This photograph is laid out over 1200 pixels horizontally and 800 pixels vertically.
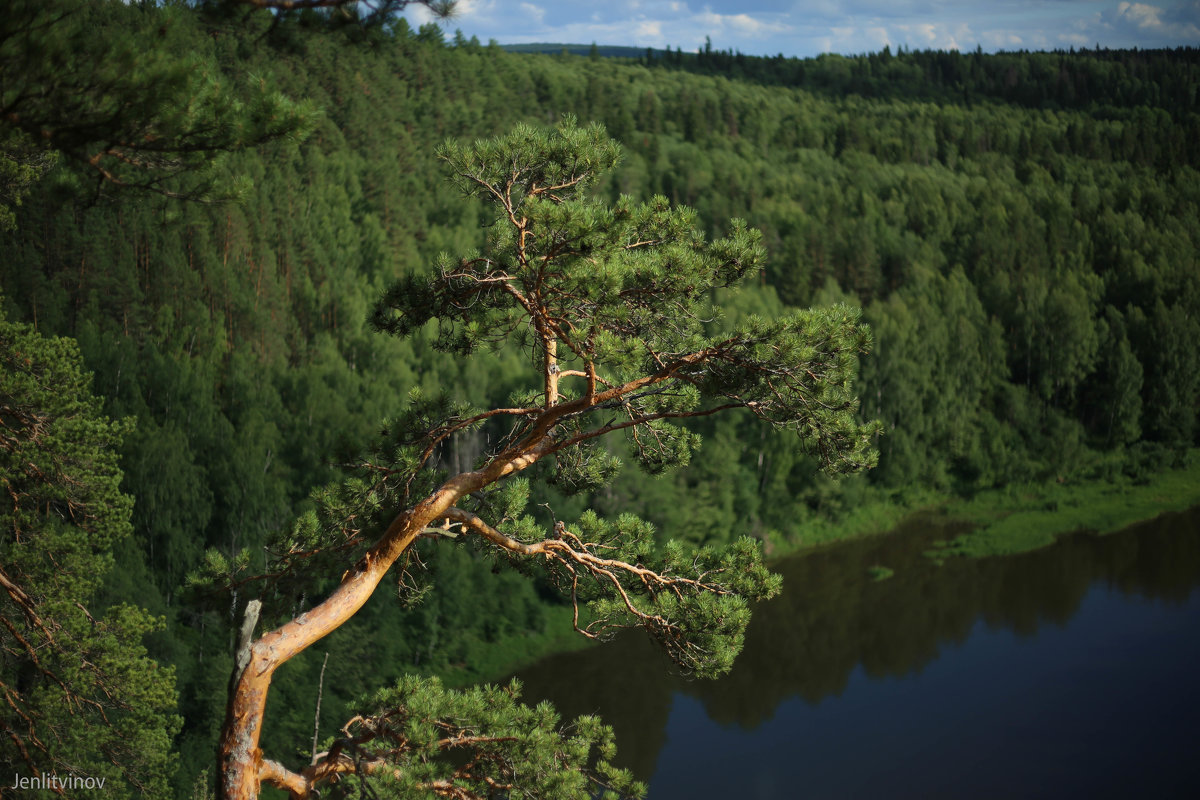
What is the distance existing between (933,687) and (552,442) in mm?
22447

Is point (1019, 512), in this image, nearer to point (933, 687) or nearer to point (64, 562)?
point (933, 687)

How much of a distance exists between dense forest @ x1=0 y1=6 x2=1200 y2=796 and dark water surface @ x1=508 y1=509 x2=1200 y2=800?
164 inches

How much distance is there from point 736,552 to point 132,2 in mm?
5874

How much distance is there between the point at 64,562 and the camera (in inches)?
396

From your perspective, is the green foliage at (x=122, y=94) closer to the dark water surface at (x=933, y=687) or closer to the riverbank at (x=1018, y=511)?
the dark water surface at (x=933, y=687)

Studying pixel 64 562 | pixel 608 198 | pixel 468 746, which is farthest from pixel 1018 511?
pixel 64 562

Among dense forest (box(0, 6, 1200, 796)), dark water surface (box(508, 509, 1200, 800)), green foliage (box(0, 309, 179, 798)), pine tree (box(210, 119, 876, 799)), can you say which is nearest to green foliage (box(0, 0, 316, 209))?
dense forest (box(0, 6, 1200, 796))

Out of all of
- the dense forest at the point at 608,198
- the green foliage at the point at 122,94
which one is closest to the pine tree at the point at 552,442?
the dense forest at the point at 608,198

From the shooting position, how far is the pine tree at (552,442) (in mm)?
6395

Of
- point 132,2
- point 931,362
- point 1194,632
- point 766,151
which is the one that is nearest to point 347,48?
point 132,2

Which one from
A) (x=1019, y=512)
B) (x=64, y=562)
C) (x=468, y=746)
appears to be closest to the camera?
(x=468, y=746)

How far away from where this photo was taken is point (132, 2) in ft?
21.5

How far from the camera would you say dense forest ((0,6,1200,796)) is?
25.2 metres

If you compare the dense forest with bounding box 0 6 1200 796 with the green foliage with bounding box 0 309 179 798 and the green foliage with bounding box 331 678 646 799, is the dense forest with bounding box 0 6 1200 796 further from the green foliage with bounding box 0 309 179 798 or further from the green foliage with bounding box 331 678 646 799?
the green foliage with bounding box 0 309 179 798
